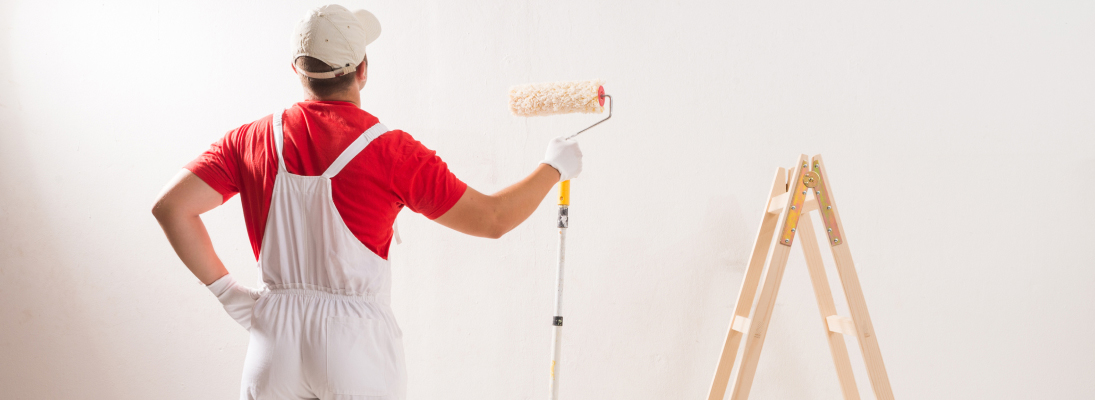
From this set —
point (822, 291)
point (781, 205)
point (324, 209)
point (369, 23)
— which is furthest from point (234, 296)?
point (822, 291)

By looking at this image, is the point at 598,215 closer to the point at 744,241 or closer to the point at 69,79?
the point at 744,241

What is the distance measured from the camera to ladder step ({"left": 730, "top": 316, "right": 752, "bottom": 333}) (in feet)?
4.54

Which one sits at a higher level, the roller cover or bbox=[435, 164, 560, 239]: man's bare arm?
the roller cover

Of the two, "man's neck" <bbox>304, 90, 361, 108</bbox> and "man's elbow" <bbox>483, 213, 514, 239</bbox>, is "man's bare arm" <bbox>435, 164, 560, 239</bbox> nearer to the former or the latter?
"man's elbow" <bbox>483, 213, 514, 239</bbox>

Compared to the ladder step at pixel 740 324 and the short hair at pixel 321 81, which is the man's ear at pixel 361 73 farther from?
the ladder step at pixel 740 324

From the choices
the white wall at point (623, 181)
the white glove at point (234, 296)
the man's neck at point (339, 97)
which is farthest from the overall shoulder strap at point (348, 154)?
the white wall at point (623, 181)

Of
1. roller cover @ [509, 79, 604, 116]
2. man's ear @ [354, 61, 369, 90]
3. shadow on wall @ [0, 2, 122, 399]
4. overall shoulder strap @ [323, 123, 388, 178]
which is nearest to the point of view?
overall shoulder strap @ [323, 123, 388, 178]

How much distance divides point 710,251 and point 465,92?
862mm

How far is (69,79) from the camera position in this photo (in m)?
2.19

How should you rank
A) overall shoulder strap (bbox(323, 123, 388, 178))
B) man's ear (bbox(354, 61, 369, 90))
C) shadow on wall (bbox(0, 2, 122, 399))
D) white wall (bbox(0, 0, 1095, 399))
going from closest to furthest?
overall shoulder strap (bbox(323, 123, 388, 178)) → man's ear (bbox(354, 61, 369, 90)) → white wall (bbox(0, 0, 1095, 399)) → shadow on wall (bbox(0, 2, 122, 399))

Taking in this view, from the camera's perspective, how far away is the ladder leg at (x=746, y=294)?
142 centimetres

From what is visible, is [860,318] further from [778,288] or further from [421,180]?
[421,180]

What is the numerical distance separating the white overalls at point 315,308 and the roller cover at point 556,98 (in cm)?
47

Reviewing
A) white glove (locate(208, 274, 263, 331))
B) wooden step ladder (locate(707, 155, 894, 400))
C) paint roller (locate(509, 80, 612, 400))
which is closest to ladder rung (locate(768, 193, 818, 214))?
wooden step ladder (locate(707, 155, 894, 400))
